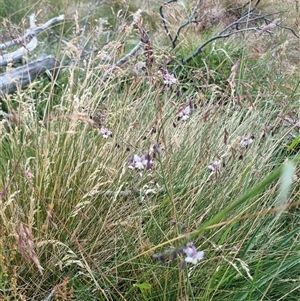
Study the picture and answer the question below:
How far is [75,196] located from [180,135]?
597 mm

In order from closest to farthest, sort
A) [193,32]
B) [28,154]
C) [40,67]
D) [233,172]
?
1. [233,172]
2. [28,154]
3. [40,67]
4. [193,32]

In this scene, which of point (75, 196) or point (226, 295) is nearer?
point (226, 295)

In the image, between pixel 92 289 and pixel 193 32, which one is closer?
pixel 92 289

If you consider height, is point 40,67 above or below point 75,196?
below

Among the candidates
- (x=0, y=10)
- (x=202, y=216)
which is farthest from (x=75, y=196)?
(x=0, y=10)

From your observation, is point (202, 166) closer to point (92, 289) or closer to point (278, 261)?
point (278, 261)

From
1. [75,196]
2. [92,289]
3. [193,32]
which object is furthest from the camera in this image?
[193,32]

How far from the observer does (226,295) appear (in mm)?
1275

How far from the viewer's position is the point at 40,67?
2783mm

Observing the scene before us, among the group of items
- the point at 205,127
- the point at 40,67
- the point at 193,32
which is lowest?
the point at 193,32

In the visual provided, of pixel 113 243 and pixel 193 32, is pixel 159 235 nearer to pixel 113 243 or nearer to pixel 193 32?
pixel 113 243

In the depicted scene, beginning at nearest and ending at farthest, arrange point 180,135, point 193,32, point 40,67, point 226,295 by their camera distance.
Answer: point 226,295
point 180,135
point 40,67
point 193,32

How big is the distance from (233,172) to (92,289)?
0.65 metres

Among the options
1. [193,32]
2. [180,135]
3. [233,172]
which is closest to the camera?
[233,172]
